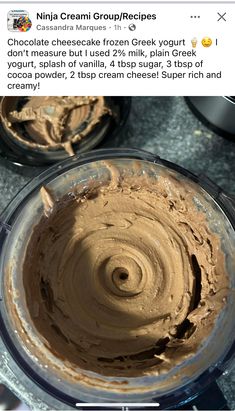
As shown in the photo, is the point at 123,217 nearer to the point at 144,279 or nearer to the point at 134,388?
the point at 144,279

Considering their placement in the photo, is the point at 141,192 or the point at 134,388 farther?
the point at 141,192

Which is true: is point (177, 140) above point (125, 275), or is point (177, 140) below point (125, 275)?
above
